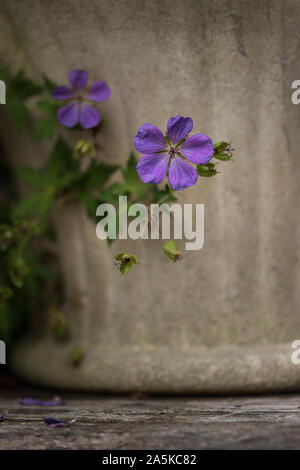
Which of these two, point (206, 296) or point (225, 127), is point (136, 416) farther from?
point (225, 127)

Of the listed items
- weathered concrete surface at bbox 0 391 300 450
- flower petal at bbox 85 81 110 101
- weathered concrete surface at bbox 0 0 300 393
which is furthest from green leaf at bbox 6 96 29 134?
weathered concrete surface at bbox 0 391 300 450

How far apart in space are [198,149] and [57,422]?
1.34ft

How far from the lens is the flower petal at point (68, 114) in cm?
93

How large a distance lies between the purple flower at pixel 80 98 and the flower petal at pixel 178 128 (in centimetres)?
19

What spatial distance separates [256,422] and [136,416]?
17 centimetres

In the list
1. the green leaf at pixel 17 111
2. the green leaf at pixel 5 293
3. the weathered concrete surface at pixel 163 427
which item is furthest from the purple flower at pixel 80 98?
the weathered concrete surface at pixel 163 427

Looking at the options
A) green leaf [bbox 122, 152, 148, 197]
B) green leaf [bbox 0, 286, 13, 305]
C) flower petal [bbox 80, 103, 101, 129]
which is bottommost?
green leaf [bbox 0, 286, 13, 305]

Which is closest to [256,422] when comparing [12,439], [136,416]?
[136,416]

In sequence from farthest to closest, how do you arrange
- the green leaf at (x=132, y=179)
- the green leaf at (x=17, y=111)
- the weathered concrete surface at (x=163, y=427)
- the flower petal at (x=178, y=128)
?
the green leaf at (x=17, y=111), the green leaf at (x=132, y=179), the flower petal at (x=178, y=128), the weathered concrete surface at (x=163, y=427)

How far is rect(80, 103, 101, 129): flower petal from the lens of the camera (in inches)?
36.1

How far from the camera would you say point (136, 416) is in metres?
0.75

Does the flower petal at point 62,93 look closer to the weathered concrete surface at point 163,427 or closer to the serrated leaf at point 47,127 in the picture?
the serrated leaf at point 47,127

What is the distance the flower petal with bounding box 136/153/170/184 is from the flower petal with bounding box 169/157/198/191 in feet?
0.04

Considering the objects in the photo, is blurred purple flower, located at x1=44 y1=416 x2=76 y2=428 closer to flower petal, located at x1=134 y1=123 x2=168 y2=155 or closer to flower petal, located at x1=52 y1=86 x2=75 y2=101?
flower petal, located at x1=134 y1=123 x2=168 y2=155
